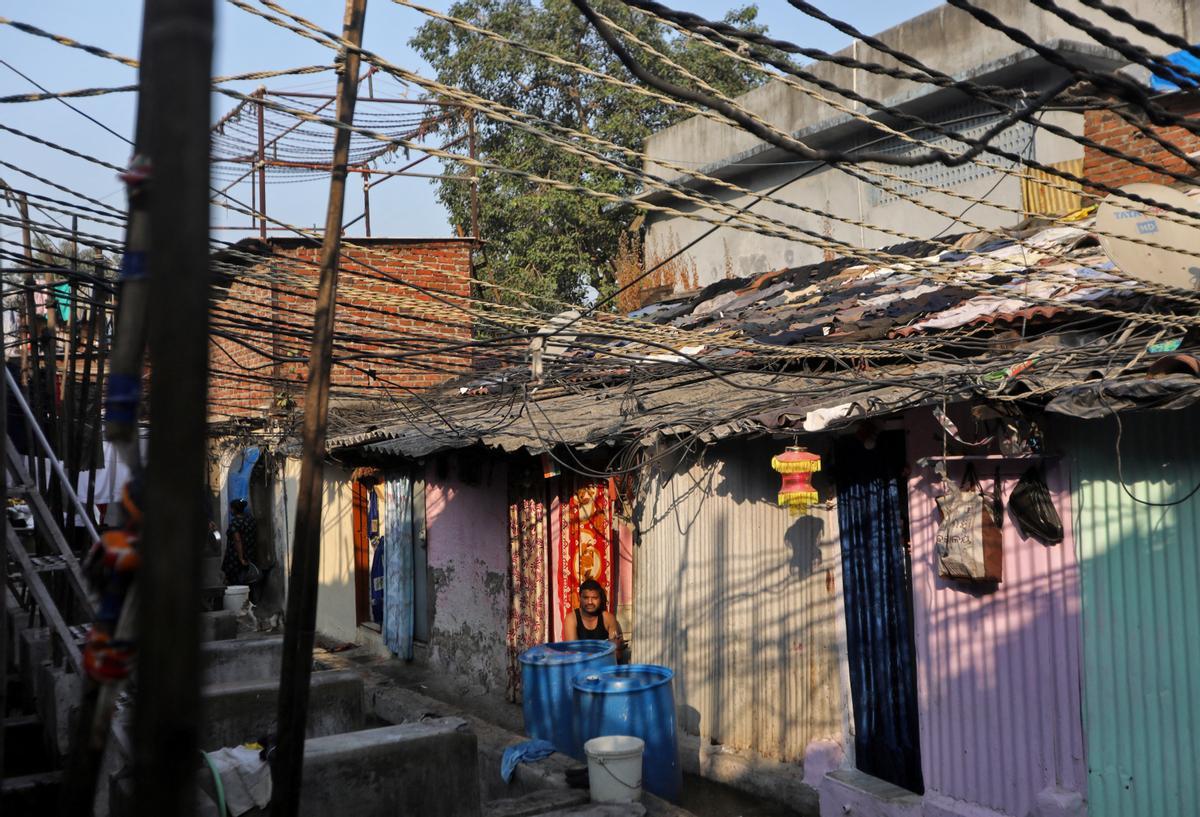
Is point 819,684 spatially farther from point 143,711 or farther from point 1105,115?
point 143,711

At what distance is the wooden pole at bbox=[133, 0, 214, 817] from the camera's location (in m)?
1.28

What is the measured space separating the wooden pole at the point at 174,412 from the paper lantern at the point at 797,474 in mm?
5597

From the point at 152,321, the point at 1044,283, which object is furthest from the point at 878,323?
the point at 152,321

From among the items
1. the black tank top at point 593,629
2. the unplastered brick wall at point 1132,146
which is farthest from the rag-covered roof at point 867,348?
the black tank top at point 593,629

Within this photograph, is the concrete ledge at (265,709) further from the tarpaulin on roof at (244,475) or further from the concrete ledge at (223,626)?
the tarpaulin on roof at (244,475)

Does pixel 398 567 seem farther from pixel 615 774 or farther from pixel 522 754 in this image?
pixel 615 774

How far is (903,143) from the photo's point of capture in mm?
14078

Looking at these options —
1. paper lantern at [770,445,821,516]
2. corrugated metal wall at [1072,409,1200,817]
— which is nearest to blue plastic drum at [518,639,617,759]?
paper lantern at [770,445,821,516]

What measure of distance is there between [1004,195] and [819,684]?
7.64 m

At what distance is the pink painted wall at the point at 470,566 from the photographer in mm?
11812

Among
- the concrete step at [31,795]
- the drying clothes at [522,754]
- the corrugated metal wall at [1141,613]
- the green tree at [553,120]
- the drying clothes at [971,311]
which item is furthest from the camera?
the green tree at [553,120]

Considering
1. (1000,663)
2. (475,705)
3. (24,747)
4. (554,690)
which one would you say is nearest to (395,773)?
(554,690)

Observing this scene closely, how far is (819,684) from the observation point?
7.52m

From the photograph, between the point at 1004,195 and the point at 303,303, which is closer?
the point at 1004,195
